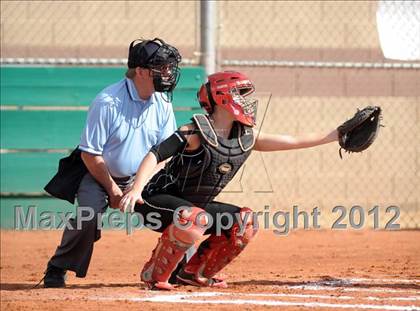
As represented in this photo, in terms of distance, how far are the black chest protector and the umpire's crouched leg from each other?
21.8 inches

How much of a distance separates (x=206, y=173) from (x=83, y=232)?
1.00 meters

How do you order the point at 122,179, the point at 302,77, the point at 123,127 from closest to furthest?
the point at 123,127 → the point at 122,179 → the point at 302,77

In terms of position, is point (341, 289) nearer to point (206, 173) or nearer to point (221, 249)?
point (221, 249)

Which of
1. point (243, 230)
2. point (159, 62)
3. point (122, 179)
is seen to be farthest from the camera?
point (122, 179)

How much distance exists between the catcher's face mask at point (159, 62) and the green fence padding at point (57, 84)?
341cm

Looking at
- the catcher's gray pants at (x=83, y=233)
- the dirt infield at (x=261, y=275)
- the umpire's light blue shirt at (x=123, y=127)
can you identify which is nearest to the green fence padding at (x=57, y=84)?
the dirt infield at (x=261, y=275)

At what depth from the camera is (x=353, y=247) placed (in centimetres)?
937

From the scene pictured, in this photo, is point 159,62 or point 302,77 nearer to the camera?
point 159,62

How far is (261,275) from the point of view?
7.46m

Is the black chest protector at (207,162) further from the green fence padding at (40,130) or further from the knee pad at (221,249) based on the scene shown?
the green fence padding at (40,130)

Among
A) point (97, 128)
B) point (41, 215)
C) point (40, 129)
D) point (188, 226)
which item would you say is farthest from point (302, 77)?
point (188, 226)

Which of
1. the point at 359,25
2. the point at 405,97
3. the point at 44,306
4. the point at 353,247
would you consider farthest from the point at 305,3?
the point at 44,306

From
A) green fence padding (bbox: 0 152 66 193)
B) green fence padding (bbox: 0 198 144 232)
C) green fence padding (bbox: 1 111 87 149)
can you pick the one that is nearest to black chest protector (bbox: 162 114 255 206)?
green fence padding (bbox: 0 198 144 232)

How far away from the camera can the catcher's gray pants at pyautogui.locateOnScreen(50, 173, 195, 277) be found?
650cm
